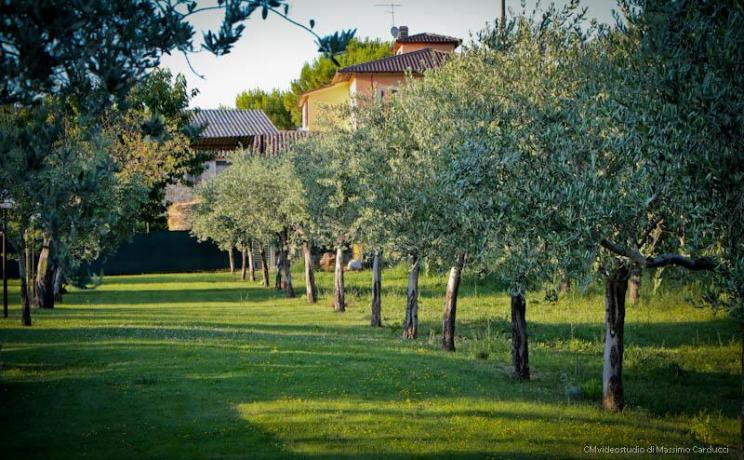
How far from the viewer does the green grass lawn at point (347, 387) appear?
549 inches

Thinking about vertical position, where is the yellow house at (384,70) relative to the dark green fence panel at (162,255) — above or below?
above

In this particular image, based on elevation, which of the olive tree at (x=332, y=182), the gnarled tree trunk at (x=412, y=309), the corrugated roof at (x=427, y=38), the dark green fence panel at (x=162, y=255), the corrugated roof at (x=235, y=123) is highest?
the corrugated roof at (x=427, y=38)

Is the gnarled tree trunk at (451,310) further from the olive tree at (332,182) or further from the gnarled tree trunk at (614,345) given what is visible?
the gnarled tree trunk at (614,345)

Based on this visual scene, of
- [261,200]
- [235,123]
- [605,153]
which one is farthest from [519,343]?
[235,123]

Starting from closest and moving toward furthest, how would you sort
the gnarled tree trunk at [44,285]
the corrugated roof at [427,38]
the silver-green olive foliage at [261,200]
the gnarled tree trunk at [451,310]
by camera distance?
the gnarled tree trunk at [451,310] < the gnarled tree trunk at [44,285] < the silver-green olive foliage at [261,200] < the corrugated roof at [427,38]

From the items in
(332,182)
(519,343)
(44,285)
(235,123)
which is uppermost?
(235,123)

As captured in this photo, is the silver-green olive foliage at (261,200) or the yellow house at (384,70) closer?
the silver-green olive foliage at (261,200)

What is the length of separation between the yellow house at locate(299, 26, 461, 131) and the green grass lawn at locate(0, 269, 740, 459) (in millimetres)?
37058

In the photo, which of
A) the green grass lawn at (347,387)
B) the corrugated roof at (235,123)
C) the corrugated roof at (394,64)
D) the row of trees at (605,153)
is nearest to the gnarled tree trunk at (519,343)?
the row of trees at (605,153)

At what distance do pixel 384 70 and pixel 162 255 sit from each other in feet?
87.9

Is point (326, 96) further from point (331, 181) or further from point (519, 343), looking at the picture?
point (519, 343)

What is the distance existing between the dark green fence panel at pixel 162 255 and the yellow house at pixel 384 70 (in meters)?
15.7

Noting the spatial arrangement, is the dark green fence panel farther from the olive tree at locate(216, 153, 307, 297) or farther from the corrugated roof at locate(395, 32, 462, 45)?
the corrugated roof at locate(395, 32, 462, 45)

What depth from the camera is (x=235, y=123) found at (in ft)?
308
